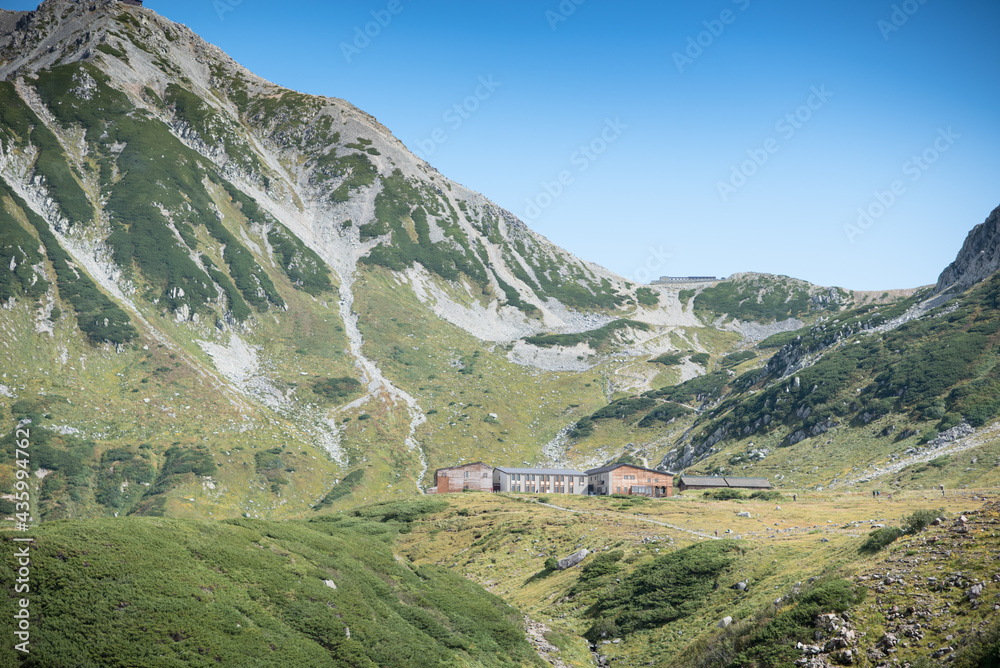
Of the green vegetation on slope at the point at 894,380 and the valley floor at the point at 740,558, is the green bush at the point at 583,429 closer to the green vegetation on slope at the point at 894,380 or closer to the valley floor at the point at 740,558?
the green vegetation on slope at the point at 894,380

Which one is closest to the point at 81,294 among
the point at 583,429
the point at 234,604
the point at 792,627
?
the point at 583,429

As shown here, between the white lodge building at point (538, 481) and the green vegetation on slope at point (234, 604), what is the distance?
76.5 m

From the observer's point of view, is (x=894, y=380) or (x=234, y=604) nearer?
(x=234, y=604)

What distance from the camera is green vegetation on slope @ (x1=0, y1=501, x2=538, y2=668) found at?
22.6 m

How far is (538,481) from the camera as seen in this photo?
117m

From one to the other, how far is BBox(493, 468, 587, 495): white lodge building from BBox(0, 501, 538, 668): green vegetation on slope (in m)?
76.5

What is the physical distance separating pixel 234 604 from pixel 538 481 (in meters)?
93.6

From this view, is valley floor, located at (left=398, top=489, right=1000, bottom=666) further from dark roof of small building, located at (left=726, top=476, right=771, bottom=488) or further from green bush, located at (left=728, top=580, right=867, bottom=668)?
dark roof of small building, located at (left=726, top=476, right=771, bottom=488)

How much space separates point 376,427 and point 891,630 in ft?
447

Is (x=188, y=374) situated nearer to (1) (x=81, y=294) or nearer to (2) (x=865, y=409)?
(1) (x=81, y=294)

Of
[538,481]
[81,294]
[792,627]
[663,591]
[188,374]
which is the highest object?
[81,294]

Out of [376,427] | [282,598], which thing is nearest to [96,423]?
[376,427]

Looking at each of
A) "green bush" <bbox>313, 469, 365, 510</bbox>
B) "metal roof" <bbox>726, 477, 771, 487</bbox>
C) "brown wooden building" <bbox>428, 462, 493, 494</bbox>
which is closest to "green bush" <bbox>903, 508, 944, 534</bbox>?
"metal roof" <bbox>726, 477, 771, 487</bbox>

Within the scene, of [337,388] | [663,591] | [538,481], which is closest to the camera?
[663,591]
